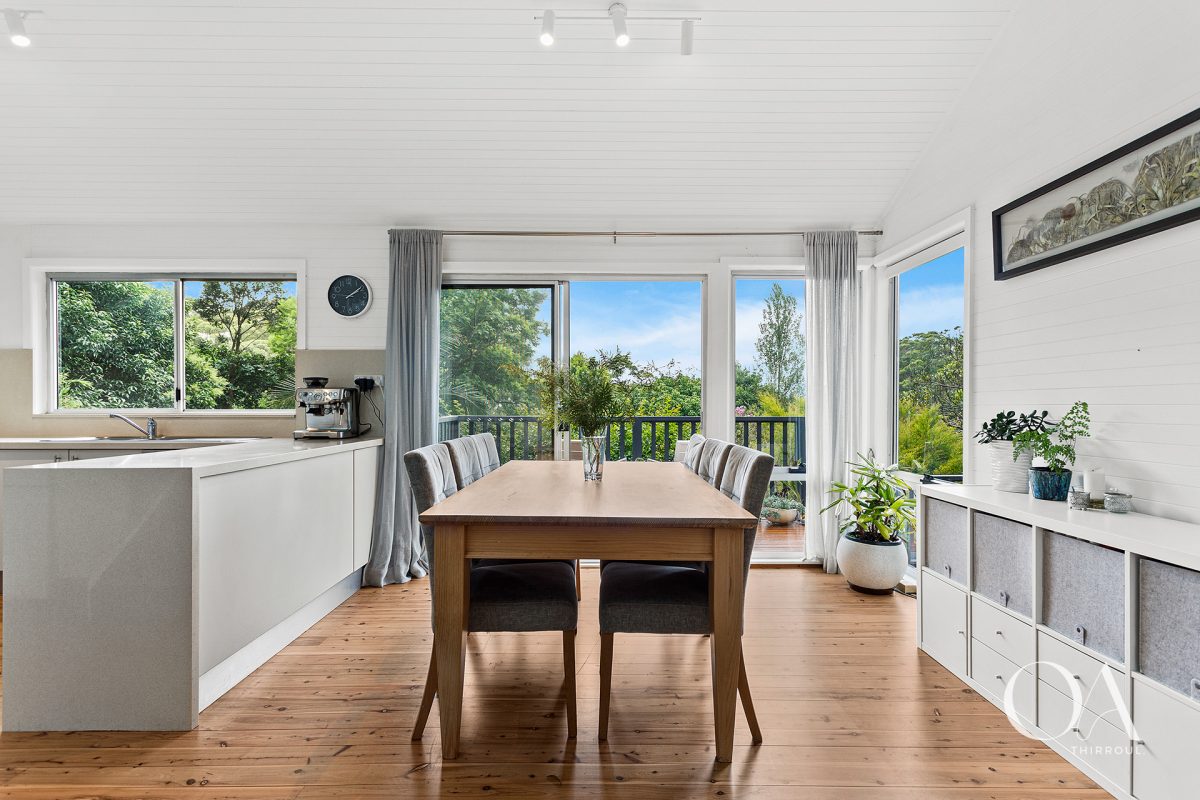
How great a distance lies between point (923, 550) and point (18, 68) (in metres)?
4.79

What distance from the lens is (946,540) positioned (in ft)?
8.08

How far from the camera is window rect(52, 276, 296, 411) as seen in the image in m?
3.79

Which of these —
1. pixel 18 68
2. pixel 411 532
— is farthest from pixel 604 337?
pixel 18 68

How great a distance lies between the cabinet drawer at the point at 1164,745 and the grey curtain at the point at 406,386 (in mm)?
3254

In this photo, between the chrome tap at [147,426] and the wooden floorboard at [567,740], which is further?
the chrome tap at [147,426]

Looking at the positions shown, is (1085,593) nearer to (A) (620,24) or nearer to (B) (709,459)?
(B) (709,459)

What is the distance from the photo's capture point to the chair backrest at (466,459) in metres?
2.42

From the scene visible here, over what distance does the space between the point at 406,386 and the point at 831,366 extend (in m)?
2.68

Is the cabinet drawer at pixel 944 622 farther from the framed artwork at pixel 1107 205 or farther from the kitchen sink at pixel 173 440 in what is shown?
the kitchen sink at pixel 173 440

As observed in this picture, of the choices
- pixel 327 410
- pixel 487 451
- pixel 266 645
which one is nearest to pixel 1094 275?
pixel 487 451

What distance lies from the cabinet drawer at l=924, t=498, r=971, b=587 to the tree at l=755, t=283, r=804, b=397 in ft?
4.73

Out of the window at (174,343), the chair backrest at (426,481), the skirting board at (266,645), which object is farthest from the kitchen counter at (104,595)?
the window at (174,343)

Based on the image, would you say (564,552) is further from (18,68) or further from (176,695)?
(18,68)

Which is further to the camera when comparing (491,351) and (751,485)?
(491,351)
